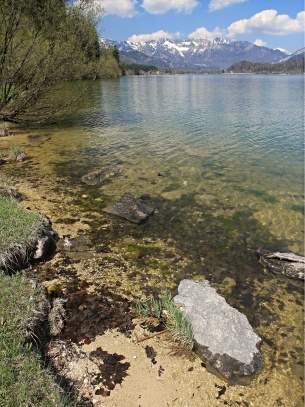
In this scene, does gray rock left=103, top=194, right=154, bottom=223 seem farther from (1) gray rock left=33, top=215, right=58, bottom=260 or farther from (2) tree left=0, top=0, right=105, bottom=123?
(2) tree left=0, top=0, right=105, bottom=123

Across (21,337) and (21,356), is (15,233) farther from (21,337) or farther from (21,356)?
(21,356)

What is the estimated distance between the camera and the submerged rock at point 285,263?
342 inches

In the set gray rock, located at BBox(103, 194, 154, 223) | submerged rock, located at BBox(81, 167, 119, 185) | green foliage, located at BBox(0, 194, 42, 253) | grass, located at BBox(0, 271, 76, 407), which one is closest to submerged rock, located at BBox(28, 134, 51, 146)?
submerged rock, located at BBox(81, 167, 119, 185)

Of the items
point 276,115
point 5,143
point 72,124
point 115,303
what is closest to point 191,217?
point 115,303

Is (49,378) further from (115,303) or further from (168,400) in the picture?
(115,303)

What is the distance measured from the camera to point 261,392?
5.43 metres

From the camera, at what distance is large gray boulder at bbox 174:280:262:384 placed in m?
5.70

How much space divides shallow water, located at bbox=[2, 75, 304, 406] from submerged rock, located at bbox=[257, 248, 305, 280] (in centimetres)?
24

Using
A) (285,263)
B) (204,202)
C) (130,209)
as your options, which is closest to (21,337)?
(130,209)

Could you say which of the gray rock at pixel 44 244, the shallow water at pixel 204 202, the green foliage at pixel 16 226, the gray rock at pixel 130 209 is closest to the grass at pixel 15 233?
the green foliage at pixel 16 226

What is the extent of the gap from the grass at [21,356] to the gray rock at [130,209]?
18.1 feet

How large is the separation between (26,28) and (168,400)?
18.5 m

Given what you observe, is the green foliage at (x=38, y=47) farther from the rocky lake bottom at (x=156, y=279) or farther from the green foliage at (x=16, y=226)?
the green foliage at (x=16, y=226)

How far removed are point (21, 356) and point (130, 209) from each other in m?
7.62
